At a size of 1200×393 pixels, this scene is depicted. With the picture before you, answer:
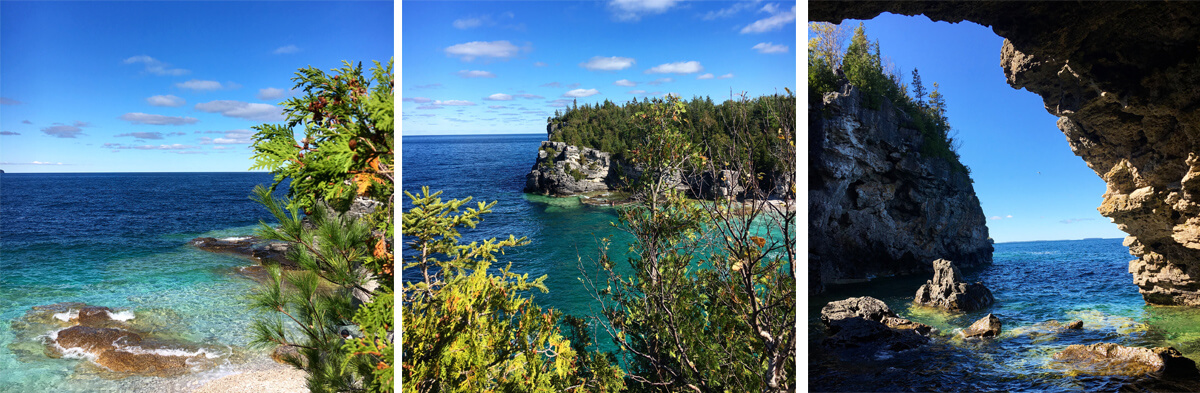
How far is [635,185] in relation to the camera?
6.91 feet

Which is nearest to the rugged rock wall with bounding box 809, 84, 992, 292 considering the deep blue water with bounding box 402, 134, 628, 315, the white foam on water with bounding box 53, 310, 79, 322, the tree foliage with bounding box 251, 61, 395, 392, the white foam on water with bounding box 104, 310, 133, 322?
the deep blue water with bounding box 402, 134, 628, 315

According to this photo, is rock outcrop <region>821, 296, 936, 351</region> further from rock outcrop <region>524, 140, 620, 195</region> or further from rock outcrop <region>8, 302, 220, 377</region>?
rock outcrop <region>8, 302, 220, 377</region>

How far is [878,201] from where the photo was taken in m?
5.76

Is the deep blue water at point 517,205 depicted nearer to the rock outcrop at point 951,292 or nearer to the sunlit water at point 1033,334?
the sunlit water at point 1033,334

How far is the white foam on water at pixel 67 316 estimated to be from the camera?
870 centimetres

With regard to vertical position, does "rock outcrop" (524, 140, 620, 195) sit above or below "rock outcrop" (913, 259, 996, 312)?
above

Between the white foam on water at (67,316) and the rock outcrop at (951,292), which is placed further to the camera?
the white foam on water at (67,316)

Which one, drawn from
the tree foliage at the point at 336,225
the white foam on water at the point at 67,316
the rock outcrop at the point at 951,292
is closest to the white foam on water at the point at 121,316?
the white foam on water at the point at 67,316

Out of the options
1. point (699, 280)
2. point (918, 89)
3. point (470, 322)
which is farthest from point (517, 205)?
point (918, 89)

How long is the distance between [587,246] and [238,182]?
15.9 meters

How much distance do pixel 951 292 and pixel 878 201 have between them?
80.9 inches

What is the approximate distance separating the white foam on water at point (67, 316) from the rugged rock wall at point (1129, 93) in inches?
489

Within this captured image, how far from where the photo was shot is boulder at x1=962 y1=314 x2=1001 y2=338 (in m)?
3.39

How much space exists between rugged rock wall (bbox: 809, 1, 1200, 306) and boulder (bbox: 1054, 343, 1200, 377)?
504 mm
